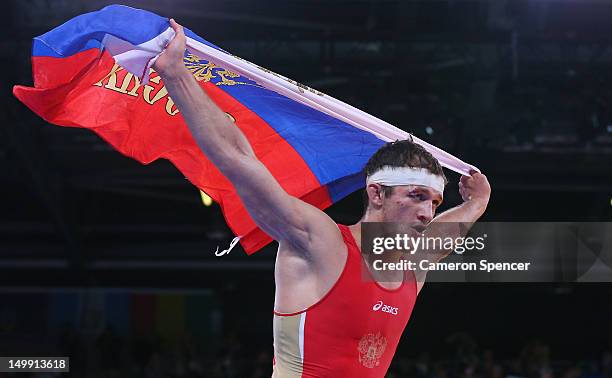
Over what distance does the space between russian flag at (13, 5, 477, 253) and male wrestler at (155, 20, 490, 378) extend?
0.76 meters

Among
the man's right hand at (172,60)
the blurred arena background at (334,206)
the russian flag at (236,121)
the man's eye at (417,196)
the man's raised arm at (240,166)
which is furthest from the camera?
the blurred arena background at (334,206)

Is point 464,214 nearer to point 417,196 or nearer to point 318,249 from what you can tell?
point 417,196

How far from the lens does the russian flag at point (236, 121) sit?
430 cm

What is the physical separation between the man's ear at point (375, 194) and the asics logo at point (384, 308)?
40 centimetres

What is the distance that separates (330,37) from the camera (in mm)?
11469

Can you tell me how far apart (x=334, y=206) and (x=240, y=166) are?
13.6m

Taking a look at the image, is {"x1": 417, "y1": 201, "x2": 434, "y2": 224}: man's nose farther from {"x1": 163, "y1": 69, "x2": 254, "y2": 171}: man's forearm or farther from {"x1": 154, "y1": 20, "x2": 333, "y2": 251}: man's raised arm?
{"x1": 163, "y1": 69, "x2": 254, "y2": 171}: man's forearm

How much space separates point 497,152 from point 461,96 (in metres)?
1.68

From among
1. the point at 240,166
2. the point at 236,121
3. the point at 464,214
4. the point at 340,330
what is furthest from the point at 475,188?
the point at 240,166

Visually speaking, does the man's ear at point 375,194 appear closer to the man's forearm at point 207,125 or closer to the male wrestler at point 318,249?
the male wrestler at point 318,249

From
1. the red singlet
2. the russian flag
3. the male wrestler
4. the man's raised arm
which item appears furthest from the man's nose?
the russian flag

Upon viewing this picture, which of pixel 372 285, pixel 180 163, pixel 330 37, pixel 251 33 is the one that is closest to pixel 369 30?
pixel 330 37

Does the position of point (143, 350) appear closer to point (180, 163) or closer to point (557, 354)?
point (557, 354)

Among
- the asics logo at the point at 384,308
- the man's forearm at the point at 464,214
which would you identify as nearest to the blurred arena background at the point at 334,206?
the man's forearm at the point at 464,214
